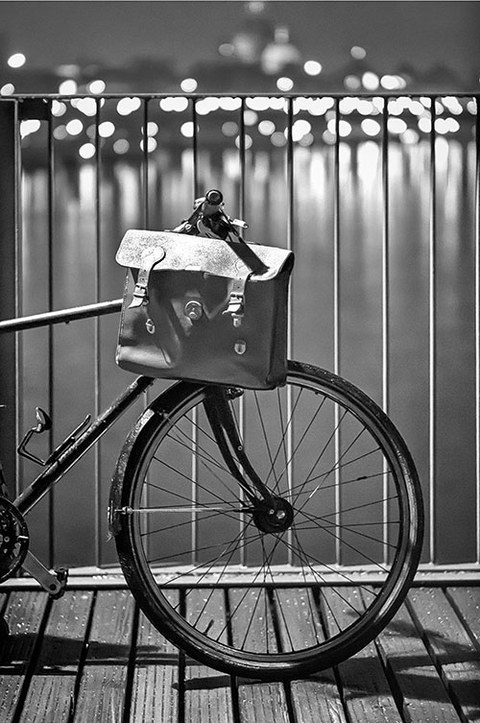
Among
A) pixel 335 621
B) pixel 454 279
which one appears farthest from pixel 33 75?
pixel 335 621

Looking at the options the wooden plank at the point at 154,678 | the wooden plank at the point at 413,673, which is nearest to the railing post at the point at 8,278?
the wooden plank at the point at 154,678

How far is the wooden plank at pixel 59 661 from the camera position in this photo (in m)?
2.27

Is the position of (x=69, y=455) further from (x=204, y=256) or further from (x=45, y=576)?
(x=204, y=256)

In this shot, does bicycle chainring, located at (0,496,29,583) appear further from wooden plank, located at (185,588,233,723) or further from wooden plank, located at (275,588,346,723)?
wooden plank, located at (275,588,346,723)

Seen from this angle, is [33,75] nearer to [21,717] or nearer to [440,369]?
[440,369]

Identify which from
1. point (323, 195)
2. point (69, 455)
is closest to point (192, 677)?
point (69, 455)

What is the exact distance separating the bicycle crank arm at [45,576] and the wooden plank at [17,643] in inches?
6.8

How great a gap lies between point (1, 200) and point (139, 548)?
1.21 meters

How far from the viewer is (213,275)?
88.7 inches

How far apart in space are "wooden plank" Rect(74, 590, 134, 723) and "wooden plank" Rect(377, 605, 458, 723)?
57cm

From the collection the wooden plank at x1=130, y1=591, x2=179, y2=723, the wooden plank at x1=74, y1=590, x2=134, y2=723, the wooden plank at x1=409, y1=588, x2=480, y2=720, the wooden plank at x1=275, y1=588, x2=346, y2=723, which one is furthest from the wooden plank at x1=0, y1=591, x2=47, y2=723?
the wooden plank at x1=409, y1=588, x2=480, y2=720

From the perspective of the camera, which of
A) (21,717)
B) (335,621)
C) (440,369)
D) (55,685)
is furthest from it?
(440,369)

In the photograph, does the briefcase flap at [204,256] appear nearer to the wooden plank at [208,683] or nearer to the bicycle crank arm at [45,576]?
the bicycle crank arm at [45,576]

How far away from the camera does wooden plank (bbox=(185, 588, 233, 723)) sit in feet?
7.38
